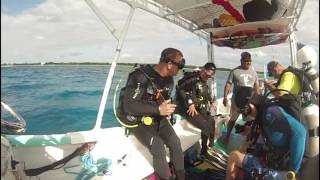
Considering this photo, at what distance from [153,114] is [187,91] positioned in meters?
1.62

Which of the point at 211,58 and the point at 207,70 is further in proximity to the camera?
the point at 211,58

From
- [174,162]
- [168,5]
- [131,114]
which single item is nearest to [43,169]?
[131,114]

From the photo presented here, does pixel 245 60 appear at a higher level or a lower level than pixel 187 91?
higher

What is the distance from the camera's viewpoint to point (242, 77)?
5648 mm

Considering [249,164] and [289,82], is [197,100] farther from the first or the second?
[249,164]

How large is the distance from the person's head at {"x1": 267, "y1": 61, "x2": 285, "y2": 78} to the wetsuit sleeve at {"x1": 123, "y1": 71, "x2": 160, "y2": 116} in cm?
174

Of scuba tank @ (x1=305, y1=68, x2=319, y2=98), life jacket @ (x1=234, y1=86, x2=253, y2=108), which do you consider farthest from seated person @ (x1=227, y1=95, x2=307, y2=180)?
life jacket @ (x1=234, y1=86, x2=253, y2=108)

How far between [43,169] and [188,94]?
2.31 metres

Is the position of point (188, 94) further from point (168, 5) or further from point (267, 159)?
point (267, 159)

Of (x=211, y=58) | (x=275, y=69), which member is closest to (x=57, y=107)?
(x=211, y=58)

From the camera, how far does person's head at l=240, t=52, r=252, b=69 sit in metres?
5.59

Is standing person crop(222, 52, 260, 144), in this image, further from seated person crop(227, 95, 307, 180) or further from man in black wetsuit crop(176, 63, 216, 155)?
seated person crop(227, 95, 307, 180)

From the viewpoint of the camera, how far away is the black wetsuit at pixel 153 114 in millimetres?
3176

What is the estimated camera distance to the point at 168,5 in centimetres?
499
